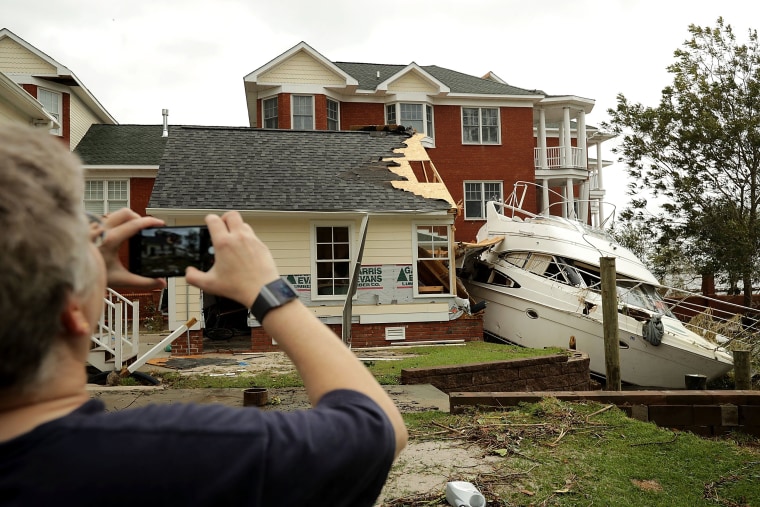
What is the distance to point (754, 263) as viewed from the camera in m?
19.4

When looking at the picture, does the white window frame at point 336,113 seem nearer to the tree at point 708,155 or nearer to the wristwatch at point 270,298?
the tree at point 708,155

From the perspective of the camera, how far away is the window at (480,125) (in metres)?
25.0

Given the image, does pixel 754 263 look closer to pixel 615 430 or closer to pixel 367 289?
pixel 367 289

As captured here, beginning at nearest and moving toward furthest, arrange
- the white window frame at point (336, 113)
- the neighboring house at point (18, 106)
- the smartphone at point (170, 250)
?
1. the smartphone at point (170, 250)
2. the neighboring house at point (18, 106)
3. the white window frame at point (336, 113)

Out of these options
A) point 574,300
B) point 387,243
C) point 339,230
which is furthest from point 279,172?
point 574,300

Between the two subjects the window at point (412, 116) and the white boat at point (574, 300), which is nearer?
A: the white boat at point (574, 300)

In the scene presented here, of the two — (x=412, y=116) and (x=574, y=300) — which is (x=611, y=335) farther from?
(x=412, y=116)

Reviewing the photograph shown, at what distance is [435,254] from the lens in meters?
15.2

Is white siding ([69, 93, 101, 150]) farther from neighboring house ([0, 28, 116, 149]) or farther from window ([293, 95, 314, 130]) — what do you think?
window ([293, 95, 314, 130])

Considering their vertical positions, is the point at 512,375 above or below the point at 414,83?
below

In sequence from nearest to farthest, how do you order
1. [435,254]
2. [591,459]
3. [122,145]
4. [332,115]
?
[591,459] → [435,254] → [122,145] → [332,115]

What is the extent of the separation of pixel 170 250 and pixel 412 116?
78.5ft

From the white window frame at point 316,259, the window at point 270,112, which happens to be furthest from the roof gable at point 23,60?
the white window frame at point 316,259

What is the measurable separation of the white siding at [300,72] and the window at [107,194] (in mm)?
6709
